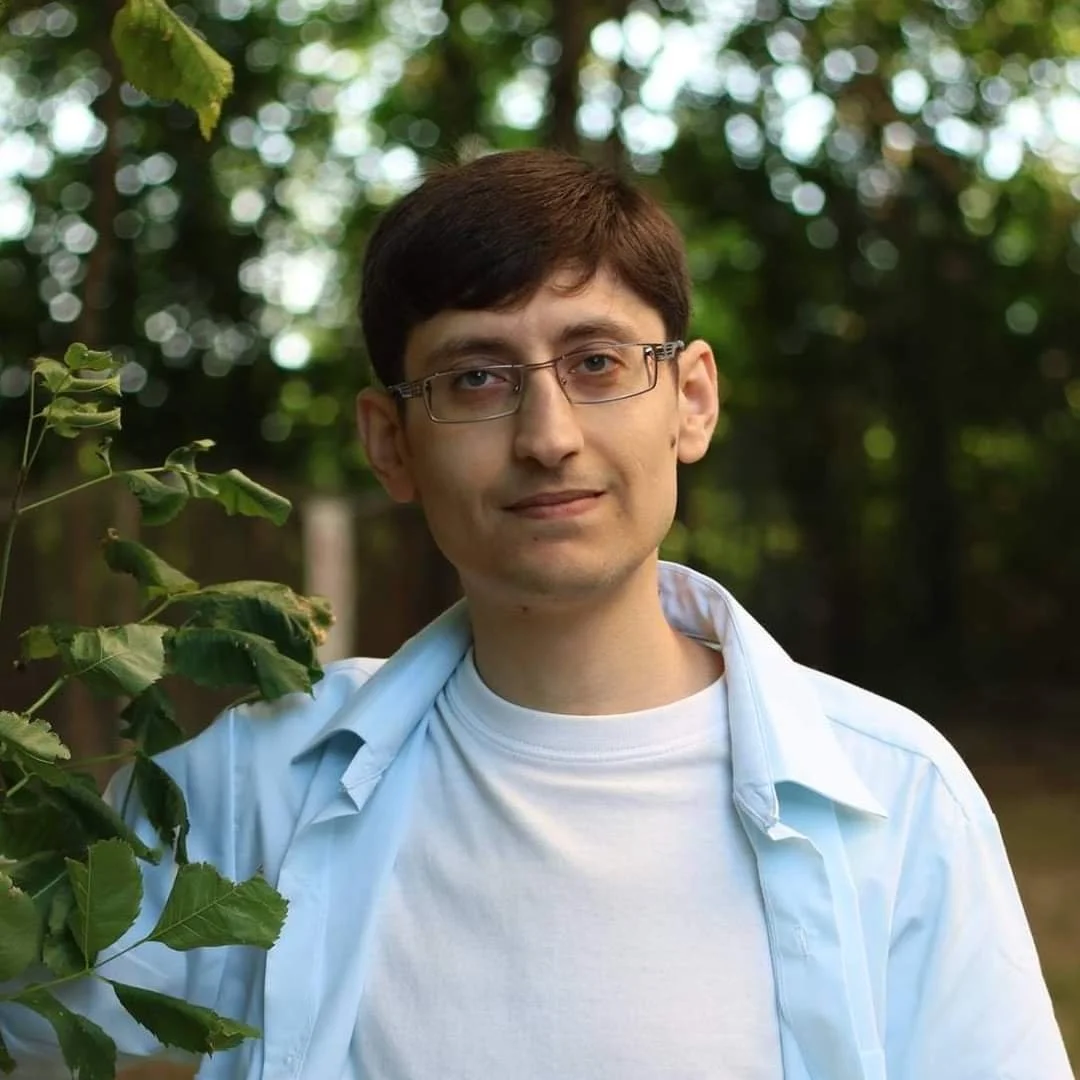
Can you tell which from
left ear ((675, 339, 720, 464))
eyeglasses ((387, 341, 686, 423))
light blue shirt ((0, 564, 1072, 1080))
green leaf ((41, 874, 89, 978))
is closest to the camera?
green leaf ((41, 874, 89, 978))

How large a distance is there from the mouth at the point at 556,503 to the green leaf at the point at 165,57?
60 centimetres

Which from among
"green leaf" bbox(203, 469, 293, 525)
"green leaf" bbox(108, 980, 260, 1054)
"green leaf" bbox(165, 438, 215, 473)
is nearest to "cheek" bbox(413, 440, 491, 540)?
"green leaf" bbox(203, 469, 293, 525)

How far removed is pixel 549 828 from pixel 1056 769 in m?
8.60

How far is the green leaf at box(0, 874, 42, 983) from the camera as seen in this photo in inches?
53.5

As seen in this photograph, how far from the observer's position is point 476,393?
6.24ft

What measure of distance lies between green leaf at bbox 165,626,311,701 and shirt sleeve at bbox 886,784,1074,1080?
0.76 metres

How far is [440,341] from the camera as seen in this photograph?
1.95 m

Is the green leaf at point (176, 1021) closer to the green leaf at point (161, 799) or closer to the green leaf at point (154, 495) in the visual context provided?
the green leaf at point (161, 799)

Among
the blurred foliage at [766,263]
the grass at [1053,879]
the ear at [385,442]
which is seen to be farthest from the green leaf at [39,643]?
the blurred foliage at [766,263]

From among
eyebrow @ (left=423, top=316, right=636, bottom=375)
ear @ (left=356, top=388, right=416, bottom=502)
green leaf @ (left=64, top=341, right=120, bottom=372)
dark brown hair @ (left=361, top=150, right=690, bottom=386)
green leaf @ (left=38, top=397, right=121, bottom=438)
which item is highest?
dark brown hair @ (left=361, top=150, right=690, bottom=386)

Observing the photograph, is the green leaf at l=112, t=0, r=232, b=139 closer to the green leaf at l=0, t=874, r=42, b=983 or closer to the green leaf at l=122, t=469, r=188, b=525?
the green leaf at l=122, t=469, r=188, b=525

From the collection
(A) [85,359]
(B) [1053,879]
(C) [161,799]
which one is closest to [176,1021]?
(C) [161,799]

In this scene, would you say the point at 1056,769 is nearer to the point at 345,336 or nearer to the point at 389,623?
the point at 389,623

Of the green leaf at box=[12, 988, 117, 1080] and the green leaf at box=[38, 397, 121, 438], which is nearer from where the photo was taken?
the green leaf at box=[12, 988, 117, 1080]
